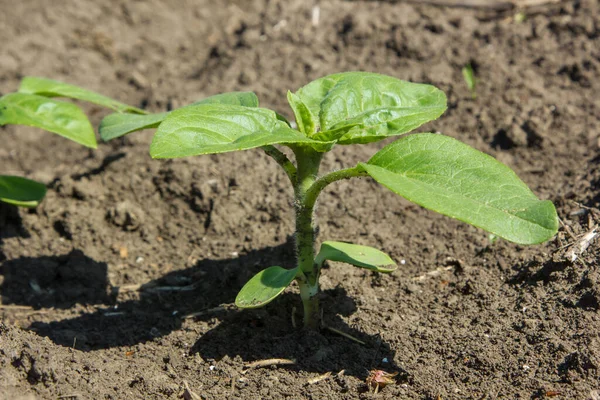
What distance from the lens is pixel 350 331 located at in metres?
2.67

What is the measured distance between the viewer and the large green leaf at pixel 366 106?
88.7 inches

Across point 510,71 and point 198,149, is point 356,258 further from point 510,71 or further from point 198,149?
point 510,71

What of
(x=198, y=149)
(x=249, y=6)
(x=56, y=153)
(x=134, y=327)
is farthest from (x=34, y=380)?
(x=249, y=6)

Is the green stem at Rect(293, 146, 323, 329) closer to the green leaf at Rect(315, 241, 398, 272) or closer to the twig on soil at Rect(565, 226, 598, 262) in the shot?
the green leaf at Rect(315, 241, 398, 272)

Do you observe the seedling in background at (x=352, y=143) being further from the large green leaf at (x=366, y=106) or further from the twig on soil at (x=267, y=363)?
the twig on soil at (x=267, y=363)

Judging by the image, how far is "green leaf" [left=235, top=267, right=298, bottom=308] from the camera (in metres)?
2.29

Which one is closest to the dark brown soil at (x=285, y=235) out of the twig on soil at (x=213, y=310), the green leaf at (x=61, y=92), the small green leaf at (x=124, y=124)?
the twig on soil at (x=213, y=310)

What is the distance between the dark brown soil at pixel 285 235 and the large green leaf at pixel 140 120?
0.79 metres

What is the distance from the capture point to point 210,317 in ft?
9.30

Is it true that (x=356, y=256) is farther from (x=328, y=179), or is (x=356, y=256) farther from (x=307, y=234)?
(x=328, y=179)

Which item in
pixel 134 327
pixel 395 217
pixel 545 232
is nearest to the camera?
pixel 545 232

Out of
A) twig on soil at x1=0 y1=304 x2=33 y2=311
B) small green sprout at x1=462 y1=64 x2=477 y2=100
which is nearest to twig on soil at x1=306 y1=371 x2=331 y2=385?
twig on soil at x1=0 y1=304 x2=33 y2=311

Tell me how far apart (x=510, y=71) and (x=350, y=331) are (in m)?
2.20

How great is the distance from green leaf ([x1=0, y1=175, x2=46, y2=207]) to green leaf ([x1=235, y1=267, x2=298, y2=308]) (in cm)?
141
